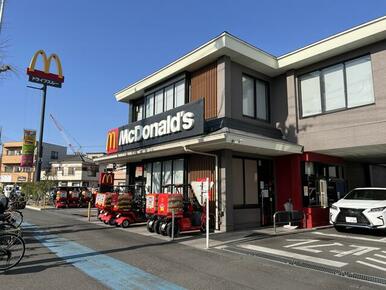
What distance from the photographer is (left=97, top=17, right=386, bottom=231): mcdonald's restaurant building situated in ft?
40.3

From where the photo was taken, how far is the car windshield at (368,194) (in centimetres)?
1216

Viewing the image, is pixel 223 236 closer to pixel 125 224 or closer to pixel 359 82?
pixel 125 224

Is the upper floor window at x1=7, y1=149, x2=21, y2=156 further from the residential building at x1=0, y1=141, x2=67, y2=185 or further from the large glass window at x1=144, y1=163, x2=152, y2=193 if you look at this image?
the large glass window at x1=144, y1=163, x2=152, y2=193

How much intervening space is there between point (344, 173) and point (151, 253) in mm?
11762

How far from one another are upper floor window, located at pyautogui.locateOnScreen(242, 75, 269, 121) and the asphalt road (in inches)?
246

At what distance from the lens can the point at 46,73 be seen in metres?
36.3

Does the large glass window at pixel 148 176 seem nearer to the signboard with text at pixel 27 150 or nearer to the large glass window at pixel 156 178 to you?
the large glass window at pixel 156 178

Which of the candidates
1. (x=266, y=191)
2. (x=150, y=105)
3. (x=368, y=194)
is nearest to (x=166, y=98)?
(x=150, y=105)

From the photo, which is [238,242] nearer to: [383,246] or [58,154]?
[383,246]

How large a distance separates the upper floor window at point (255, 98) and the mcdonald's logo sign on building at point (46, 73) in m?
28.1

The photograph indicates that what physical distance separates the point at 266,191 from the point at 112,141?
896 cm

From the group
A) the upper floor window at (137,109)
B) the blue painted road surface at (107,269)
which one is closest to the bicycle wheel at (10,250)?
the blue painted road surface at (107,269)

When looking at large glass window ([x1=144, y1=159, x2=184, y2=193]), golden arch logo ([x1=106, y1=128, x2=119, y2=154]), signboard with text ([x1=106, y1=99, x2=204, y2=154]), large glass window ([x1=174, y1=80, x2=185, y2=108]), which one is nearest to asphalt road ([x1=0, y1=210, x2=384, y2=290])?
signboard with text ([x1=106, y1=99, x2=204, y2=154])

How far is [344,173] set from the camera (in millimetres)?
16297
